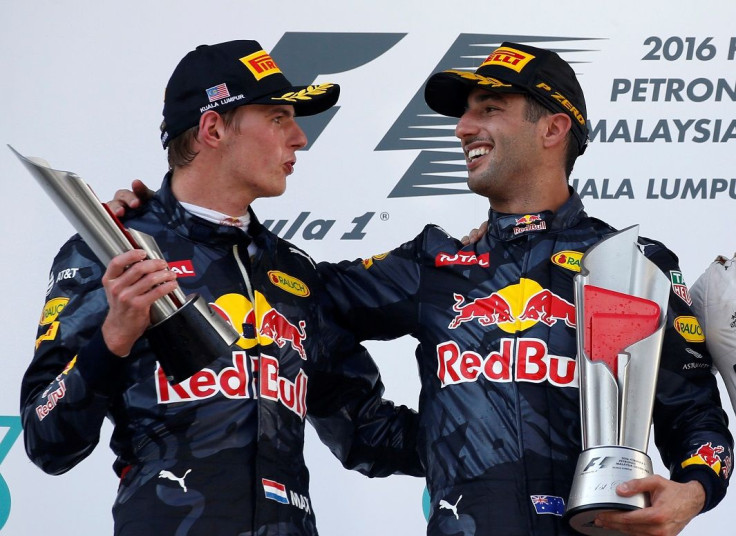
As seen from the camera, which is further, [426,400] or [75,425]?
[426,400]

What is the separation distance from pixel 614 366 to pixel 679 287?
28 cm

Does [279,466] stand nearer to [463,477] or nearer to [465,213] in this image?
[463,477]

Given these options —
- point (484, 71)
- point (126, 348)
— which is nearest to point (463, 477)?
point (126, 348)

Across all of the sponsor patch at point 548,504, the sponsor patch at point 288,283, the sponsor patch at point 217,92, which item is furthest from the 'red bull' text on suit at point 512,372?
the sponsor patch at point 217,92

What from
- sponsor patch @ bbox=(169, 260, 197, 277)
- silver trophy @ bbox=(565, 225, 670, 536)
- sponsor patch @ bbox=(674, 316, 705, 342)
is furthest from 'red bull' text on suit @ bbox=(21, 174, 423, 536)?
sponsor patch @ bbox=(674, 316, 705, 342)

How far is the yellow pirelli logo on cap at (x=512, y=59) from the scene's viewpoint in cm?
261

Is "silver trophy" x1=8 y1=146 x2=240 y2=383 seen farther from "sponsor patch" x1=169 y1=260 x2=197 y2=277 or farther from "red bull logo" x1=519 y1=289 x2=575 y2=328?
"red bull logo" x1=519 y1=289 x2=575 y2=328

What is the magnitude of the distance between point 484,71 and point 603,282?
0.54 metres

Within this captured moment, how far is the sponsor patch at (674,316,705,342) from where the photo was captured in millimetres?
2375

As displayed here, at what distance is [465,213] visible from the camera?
3.19 metres

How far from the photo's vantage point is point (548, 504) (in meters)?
2.22

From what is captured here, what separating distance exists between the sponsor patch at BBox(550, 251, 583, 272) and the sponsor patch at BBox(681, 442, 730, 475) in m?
0.39

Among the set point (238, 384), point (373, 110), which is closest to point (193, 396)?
point (238, 384)

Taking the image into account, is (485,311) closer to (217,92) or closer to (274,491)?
(274,491)
